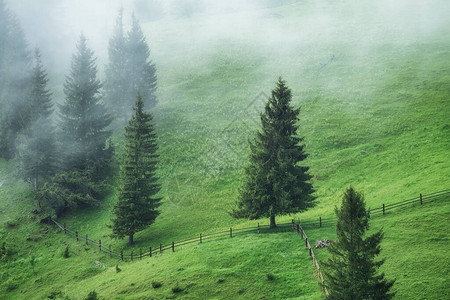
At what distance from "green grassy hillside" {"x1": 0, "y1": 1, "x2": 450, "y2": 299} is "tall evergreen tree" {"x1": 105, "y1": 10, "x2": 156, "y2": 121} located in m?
6.52

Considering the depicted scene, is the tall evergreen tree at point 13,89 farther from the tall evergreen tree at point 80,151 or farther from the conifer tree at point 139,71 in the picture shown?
the conifer tree at point 139,71

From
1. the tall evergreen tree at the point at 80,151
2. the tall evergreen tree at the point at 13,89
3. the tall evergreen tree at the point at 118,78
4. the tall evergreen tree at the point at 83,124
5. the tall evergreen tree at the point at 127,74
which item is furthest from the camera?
the tall evergreen tree at the point at 127,74

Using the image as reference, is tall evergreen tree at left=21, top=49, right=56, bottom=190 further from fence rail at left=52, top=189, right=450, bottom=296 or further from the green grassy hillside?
fence rail at left=52, top=189, right=450, bottom=296

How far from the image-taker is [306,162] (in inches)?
1961

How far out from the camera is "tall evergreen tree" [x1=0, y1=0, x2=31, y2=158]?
56.2m

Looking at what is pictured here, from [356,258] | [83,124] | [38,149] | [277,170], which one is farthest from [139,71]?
[356,258]

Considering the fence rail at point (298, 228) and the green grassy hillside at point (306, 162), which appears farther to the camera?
the fence rail at point (298, 228)

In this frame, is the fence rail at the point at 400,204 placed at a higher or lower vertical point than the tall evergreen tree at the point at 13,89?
lower

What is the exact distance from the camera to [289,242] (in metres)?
28.0

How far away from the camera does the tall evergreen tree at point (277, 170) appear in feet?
101

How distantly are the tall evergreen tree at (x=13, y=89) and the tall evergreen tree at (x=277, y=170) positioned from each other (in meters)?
39.5

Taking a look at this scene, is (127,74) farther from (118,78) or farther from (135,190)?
(135,190)

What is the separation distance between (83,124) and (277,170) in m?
36.5

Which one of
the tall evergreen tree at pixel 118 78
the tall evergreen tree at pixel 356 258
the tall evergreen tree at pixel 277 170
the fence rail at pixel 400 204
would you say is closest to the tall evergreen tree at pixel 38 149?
the tall evergreen tree at pixel 118 78
